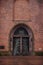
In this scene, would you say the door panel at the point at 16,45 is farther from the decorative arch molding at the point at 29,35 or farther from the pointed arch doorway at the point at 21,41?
the decorative arch molding at the point at 29,35

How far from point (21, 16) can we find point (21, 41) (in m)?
1.99

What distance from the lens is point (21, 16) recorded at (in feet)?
59.2

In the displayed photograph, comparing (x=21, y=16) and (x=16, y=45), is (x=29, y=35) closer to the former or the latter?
(x=16, y=45)

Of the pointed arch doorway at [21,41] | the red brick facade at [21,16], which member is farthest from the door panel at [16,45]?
the red brick facade at [21,16]

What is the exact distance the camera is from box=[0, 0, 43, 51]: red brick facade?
17875 millimetres

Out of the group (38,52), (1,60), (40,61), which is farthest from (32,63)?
(38,52)

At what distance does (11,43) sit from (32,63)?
47.5 feet

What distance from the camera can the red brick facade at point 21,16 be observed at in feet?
58.6

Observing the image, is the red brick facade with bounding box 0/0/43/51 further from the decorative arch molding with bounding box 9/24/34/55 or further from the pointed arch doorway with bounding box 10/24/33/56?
the pointed arch doorway with bounding box 10/24/33/56

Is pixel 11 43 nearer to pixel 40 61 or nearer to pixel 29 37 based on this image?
pixel 29 37

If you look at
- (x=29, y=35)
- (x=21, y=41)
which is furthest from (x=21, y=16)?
(x=21, y=41)

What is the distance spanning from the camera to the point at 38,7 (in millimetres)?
18109

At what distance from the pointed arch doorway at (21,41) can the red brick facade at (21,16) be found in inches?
13.2

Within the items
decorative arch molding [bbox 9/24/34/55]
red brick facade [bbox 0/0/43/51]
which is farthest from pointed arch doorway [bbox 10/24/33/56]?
red brick facade [bbox 0/0/43/51]
